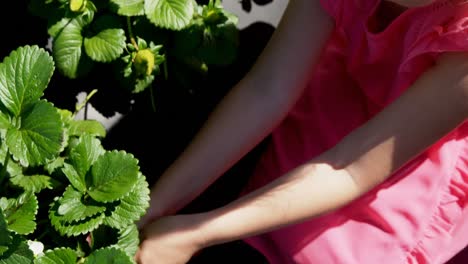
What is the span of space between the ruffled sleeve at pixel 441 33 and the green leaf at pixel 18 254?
525 mm

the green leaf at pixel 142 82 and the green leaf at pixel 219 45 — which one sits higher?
the green leaf at pixel 219 45

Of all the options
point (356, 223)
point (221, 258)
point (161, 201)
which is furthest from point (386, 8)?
point (221, 258)

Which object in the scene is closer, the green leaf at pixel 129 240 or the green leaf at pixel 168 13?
the green leaf at pixel 129 240

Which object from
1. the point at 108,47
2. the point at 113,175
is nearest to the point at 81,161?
the point at 113,175

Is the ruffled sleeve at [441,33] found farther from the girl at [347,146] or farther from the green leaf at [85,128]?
the green leaf at [85,128]

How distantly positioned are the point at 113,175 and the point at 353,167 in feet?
1.04

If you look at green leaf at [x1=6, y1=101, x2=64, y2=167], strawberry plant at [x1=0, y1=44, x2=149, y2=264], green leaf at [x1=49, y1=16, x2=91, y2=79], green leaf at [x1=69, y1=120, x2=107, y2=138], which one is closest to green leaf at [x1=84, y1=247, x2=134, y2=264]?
strawberry plant at [x1=0, y1=44, x2=149, y2=264]

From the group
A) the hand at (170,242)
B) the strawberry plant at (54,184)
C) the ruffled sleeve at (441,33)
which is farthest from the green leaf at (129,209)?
the ruffled sleeve at (441,33)

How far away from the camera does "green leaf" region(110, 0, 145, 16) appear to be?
110 cm

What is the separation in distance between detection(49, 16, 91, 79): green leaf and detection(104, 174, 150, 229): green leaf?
30 centimetres

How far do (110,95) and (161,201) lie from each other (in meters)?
0.29

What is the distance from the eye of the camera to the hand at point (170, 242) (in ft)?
3.32

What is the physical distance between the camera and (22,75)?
34.2 inches

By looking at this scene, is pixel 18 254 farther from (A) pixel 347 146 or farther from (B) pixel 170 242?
(A) pixel 347 146
